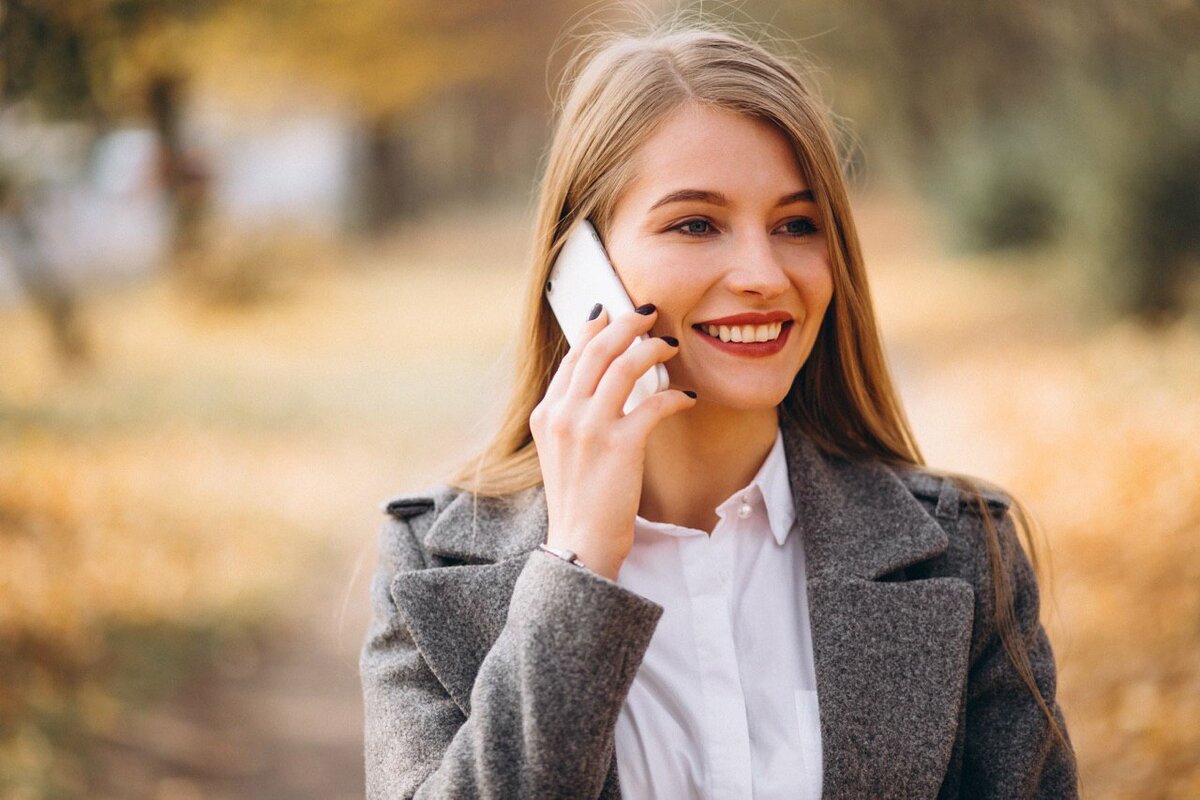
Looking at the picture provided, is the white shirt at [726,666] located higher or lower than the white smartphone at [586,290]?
lower

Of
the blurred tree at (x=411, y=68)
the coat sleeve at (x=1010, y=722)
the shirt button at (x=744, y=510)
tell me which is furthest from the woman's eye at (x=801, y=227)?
the blurred tree at (x=411, y=68)

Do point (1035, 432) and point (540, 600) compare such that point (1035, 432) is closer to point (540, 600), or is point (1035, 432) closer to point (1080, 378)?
point (1080, 378)

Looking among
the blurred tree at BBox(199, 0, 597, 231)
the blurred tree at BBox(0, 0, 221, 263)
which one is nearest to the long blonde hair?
the blurred tree at BBox(0, 0, 221, 263)

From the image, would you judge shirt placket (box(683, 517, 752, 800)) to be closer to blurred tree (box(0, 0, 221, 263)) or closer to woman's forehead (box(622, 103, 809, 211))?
woman's forehead (box(622, 103, 809, 211))

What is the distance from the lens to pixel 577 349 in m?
1.99

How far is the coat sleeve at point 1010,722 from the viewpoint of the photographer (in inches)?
74.9

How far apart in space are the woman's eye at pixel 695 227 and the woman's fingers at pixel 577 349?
0.71ft

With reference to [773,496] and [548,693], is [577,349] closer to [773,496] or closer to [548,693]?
[773,496]

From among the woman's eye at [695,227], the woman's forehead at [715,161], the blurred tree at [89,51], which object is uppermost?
the blurred tree at [89,51]

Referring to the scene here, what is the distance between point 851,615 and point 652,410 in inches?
21.6

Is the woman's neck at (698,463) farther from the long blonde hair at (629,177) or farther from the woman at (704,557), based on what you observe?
the long blonde hair at (629,177)

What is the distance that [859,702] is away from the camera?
1.90 metres

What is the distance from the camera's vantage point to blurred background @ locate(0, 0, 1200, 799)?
13.9 ft

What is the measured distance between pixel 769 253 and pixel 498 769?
1.04 m
